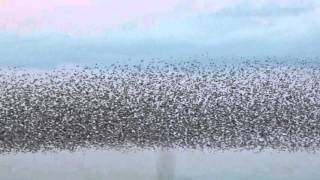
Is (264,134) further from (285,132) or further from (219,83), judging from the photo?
(219,83)

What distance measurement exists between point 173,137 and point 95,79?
108 inches

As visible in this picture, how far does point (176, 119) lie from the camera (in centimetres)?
1947

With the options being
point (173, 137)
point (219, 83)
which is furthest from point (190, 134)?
point (219, 83)

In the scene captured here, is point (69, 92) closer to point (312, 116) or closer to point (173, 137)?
point (173, 137)

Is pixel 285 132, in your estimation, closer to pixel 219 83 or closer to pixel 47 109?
pixel 219 83

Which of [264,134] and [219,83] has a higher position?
[219,83]

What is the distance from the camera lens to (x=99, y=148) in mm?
17719

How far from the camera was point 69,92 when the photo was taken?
19844mm

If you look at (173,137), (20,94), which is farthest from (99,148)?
(20,94)

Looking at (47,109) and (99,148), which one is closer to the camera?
(99,148)

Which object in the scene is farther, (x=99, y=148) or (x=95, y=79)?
(x=95, y=79)

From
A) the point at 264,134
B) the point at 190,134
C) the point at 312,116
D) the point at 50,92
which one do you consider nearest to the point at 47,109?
the point at 50,92

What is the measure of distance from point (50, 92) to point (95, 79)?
4.27ft

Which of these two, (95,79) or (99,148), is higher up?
(95,79)
